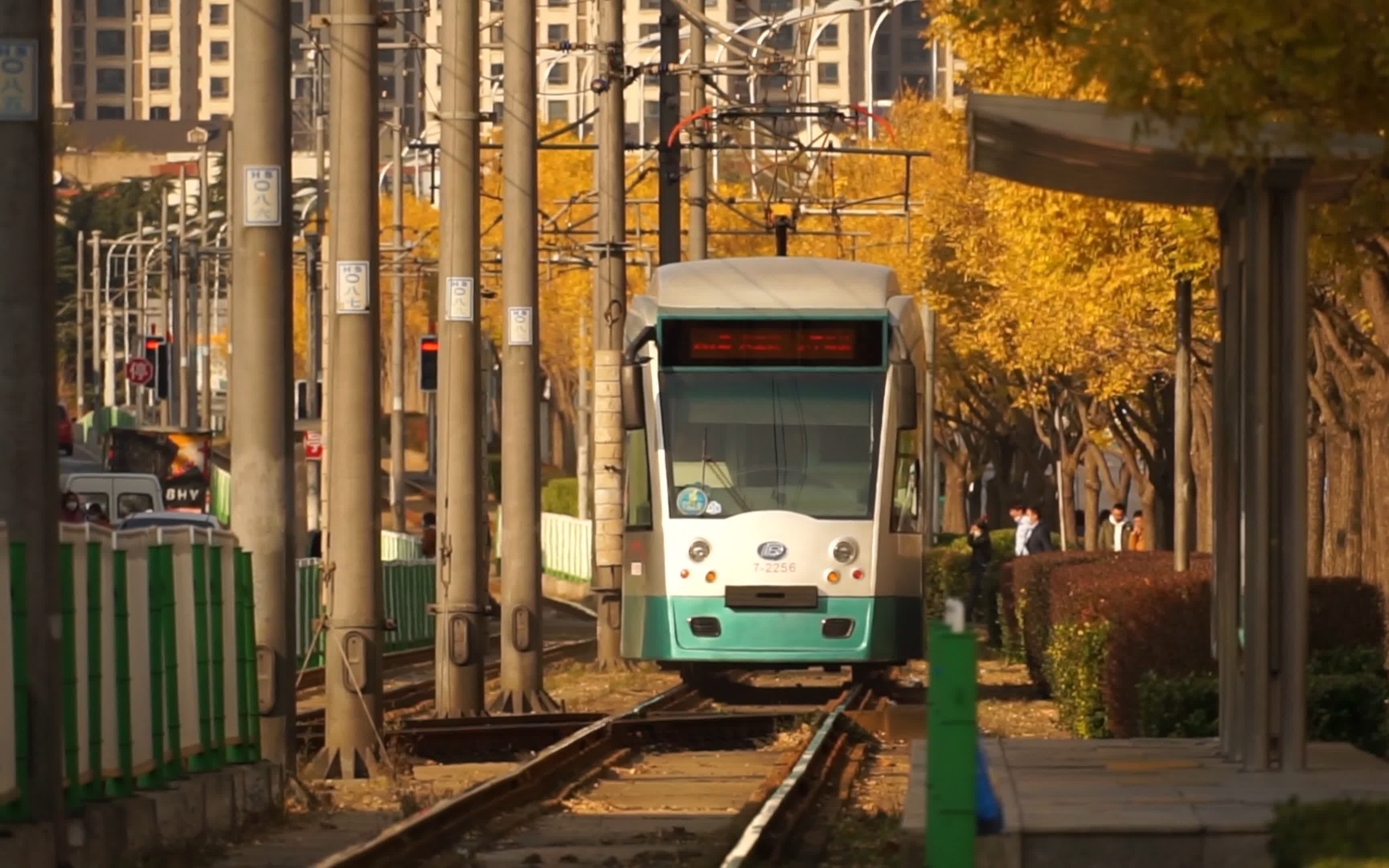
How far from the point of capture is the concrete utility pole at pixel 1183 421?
16312mm

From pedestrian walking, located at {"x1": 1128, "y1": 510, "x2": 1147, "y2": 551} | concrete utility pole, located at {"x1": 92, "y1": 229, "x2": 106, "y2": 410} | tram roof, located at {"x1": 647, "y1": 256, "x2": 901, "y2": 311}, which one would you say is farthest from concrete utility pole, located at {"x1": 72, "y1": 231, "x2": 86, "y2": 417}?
tram roof, located at {"x1": 647, "y1": 256, "x2": 901, "y2": 311}

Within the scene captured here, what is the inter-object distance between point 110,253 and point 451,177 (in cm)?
8159

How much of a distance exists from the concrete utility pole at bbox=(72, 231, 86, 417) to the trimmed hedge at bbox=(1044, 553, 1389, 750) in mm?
88129

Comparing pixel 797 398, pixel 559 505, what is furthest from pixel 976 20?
pixel 559 505

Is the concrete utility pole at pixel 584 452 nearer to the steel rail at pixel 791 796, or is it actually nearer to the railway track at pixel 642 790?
the railway track at pixel 642 790

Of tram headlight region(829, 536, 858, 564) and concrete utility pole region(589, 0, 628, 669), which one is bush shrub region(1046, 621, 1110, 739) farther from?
concrete utility pole region(589, 0, 628, 669)

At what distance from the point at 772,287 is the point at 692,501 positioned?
Answer: 75.1 inches

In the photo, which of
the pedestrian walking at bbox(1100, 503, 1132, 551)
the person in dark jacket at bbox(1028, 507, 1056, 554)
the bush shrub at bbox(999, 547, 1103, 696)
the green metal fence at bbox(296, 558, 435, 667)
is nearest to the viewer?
the bush shrub at bbox(999, 547, 1103, 696)

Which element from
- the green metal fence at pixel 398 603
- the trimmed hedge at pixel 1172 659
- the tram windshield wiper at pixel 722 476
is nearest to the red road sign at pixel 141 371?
the green metal fence at pixel 398 603

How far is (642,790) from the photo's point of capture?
1766 cm

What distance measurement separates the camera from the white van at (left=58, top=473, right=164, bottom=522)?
48312 mm

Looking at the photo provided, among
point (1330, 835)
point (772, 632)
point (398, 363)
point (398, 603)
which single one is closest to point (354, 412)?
point (772, 632)

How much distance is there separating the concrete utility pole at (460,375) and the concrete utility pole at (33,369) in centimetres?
1234

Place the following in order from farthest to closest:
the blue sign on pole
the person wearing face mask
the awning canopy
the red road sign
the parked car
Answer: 1. the red road sign
2. the person wearing face mask
3. the parked car
4. the blue sign on pole
5. the awning canopy
